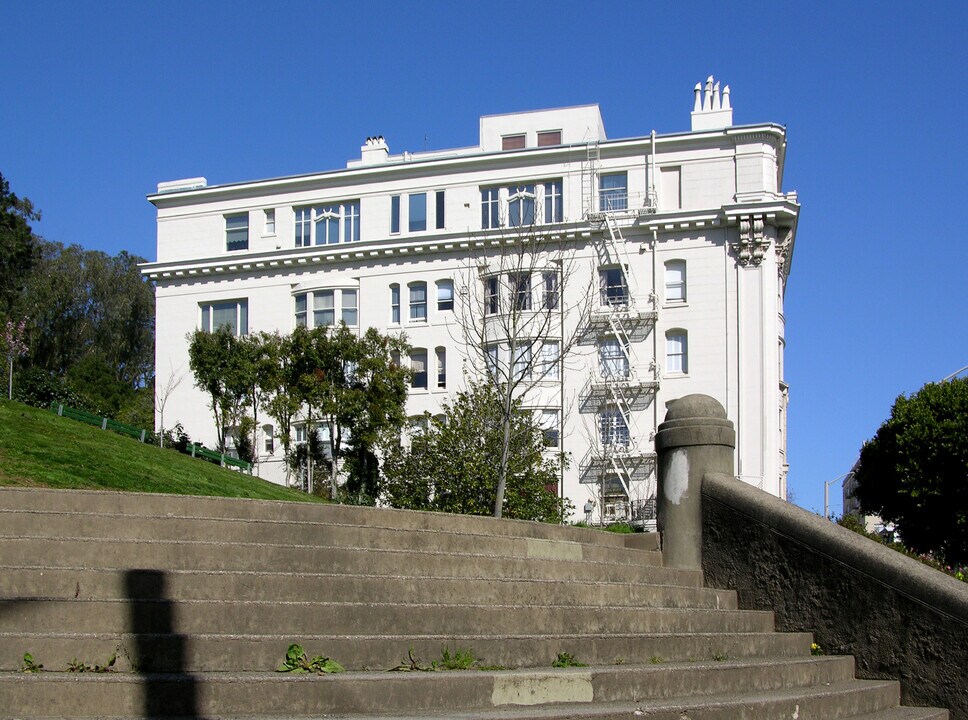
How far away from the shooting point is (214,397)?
50.1 meters

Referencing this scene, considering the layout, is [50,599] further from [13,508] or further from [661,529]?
[661,529]

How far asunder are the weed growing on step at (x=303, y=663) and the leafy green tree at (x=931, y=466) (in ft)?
108

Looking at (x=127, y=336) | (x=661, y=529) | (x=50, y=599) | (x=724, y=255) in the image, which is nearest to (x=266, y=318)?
(x=724, y=255)

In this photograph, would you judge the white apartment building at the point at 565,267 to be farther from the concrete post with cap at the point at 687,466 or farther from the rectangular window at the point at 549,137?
the concrete post with cap at the point at 687,466

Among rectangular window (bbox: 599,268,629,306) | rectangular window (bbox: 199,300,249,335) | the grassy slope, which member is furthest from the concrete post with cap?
rectangular window (bbox: 199,300,249,335)

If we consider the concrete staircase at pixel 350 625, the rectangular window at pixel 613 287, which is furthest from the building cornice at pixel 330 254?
the concrete staircase at pixel 350 625

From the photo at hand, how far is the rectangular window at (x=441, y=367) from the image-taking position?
55.2 m

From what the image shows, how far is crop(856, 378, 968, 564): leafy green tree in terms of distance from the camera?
123 ft

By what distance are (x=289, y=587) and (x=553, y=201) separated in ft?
156

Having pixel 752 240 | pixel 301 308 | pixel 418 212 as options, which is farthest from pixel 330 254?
pixel 752 240

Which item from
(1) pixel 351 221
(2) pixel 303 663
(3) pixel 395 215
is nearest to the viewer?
(2) pixel 303 663

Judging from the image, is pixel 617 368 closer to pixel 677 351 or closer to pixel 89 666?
pixel 677 351

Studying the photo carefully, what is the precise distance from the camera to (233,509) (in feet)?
32.7

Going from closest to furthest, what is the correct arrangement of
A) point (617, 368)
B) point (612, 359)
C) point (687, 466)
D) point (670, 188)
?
point (687, 466)
point (617, 368)
point (612, 359)
point (670, 188)
